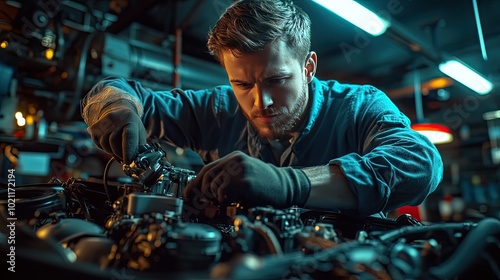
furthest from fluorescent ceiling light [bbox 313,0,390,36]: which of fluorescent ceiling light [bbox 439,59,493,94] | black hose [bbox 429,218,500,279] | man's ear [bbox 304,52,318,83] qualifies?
black hose [bbox 429,218,500,279]

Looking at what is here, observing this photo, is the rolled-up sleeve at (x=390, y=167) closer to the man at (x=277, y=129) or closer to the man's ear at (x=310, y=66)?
the man at (x=277, y=129)

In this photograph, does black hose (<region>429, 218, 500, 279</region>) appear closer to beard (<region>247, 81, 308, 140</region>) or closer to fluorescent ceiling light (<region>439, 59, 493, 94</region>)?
beard (<region>247, 81, 308, 140</region>)

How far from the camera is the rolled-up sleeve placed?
745 millimetres

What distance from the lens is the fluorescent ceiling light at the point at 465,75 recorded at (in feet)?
11.1

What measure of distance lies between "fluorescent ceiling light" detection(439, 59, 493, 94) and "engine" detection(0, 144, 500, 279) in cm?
320

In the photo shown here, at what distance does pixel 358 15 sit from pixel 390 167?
1.87 metres

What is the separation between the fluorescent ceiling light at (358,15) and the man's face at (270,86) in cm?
112

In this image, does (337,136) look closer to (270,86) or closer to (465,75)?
(270,86)

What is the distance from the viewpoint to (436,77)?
491 centimetres

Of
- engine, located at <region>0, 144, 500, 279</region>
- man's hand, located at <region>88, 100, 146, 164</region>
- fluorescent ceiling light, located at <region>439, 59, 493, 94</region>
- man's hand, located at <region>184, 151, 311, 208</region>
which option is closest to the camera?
engine, located at <region>0, 144, 500, 279</region>

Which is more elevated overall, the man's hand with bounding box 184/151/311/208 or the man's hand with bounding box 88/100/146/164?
the man's hand with bounding box 88/100/146/164

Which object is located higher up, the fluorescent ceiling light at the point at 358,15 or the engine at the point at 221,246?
the fluorescent ceiling light at the point at 358,15

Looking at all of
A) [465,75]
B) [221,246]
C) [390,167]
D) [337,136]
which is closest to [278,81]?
[337,136]

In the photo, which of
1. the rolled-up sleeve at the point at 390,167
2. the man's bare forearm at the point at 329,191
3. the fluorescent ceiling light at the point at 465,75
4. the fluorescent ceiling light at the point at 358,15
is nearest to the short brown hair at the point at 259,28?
the rolled-up sleeve at the point at 390,167
